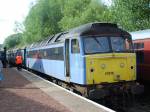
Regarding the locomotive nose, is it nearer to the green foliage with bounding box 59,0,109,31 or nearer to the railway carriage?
the railway carriage

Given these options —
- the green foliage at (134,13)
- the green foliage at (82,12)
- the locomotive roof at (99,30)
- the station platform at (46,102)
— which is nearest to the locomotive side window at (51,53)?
the station platform at (46,102)

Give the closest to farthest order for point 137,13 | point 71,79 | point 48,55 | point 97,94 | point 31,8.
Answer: point 97,94 < point 71,79 < point 48,55 < point 137,13 < point 31,8

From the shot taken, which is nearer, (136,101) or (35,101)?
(35,101)

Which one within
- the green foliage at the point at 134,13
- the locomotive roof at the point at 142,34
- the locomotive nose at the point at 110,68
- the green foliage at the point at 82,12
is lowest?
the locomotive nose at the point at 110,68

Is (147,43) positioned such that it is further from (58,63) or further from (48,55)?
(48,55)

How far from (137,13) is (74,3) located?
2060cm

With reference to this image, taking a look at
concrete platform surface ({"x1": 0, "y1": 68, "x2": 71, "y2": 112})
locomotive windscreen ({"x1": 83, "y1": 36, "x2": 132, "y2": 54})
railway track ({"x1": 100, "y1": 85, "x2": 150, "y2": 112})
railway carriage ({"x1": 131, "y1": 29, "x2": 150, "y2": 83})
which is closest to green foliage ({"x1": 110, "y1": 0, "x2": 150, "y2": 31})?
railway carriage ({"x1": 131, "y1": 29, "x2": 150, "y2": 83})

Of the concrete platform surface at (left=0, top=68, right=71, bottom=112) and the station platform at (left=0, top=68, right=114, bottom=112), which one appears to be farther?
the concrete platform surface at (left=0, top=68, right=71, bottom=112)

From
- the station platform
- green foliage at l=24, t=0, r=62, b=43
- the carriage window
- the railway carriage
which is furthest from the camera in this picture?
green foliage at l=24, t=0, r=62, b=43

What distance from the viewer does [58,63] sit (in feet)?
65.5

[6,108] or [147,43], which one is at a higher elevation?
[147,43]

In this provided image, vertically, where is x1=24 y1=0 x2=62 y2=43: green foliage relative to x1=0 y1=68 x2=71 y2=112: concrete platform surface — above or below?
above

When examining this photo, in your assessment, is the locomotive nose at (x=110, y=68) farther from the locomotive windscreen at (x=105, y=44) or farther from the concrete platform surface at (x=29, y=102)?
the concrete platform surface at (x=29, y=102)

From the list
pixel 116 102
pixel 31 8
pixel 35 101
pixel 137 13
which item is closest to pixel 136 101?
pixel 116 102
